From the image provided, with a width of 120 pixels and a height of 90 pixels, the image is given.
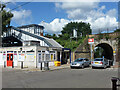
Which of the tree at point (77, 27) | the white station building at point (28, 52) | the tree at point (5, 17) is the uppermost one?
the tree at point (77, 27)

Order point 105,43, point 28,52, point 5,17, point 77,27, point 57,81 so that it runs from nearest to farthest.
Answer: point 57,81, point 28,52, point 5,17, point 105,43, point 77,27

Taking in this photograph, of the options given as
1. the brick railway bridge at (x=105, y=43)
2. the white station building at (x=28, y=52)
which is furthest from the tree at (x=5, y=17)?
the brick railway bridge at (x=105, y=43)

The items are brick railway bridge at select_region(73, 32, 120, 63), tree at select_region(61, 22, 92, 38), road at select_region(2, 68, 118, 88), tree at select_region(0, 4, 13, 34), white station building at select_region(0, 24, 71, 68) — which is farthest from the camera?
tree at select_region(61, 22, 92, 38)

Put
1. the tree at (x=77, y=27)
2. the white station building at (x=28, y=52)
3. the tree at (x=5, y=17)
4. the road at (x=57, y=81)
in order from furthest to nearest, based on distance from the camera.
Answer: the tree at (x=77, y=27)
the tree at (x=5, y=17)
the white station building at (x=28, y=52)
the road at (x=57, y=81)

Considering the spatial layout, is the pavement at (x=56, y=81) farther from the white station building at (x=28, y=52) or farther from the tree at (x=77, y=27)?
the tree at (x=77, y=27)

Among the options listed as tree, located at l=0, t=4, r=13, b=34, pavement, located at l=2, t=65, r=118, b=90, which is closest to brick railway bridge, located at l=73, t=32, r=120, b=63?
tree, located at l=0, t=4, r=13, b=34

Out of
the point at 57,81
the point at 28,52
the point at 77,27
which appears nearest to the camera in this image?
the point at 57,81

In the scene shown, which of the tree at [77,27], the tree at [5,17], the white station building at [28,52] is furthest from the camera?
the tree at [77,27]

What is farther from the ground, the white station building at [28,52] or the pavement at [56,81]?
the white station building at [28,52]

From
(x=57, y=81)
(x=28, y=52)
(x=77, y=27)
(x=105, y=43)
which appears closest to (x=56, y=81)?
(x=57, y=81)

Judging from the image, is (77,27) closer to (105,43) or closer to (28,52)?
(105,43)

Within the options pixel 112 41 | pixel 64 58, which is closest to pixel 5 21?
pixel 64 58

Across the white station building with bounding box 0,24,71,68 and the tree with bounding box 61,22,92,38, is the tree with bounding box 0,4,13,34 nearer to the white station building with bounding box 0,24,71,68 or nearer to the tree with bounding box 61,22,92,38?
the white station building with bounding box 0,24,71,68

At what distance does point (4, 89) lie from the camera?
28.5 feet
